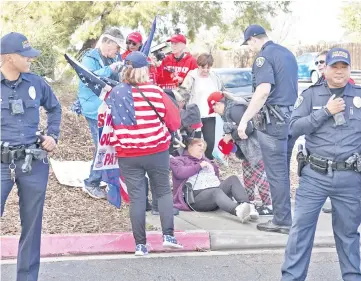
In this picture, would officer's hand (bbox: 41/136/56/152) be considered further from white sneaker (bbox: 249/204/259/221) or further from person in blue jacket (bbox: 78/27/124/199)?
white sneaker (bbox: 249/204/259/221)

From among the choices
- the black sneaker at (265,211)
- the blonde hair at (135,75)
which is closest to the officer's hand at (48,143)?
the blonde hair at (135,75)

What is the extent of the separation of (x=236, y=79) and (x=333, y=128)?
1205 centimetres

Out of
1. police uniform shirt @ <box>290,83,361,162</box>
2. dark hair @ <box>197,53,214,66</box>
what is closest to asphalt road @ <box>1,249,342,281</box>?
police uniform shirt @ <box>290,83,361,162</box>

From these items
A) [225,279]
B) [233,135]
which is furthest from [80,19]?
[225,279]

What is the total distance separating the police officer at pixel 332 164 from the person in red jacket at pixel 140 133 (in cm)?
156

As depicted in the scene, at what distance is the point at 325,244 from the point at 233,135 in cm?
167

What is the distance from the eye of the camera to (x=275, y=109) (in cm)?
722

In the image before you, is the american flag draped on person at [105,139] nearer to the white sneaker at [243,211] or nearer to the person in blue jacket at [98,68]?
the person in blue jacket at [98,68]

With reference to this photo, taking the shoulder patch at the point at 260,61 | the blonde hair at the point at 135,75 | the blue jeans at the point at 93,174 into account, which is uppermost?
the shoulder patch at the point at 260,61

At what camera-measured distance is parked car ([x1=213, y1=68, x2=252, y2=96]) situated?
1677cm

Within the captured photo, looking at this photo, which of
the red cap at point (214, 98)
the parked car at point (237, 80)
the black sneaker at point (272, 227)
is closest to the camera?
the black sneaker at point (272, 227)

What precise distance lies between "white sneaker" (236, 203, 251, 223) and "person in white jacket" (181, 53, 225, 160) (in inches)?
63.1

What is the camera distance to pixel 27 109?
518 cm

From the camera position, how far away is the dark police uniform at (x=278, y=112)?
281 inches
